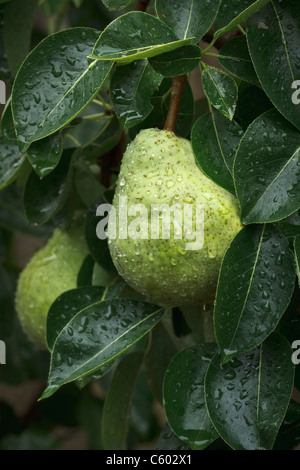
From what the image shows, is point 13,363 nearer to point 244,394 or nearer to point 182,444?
point 182,444

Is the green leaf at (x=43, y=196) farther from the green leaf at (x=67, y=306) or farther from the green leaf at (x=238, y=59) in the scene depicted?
the green leaf at (x=238, y=59)

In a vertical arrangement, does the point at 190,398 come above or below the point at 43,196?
below

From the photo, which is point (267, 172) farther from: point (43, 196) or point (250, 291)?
point (43, 196)

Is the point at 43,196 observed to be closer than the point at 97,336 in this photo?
No

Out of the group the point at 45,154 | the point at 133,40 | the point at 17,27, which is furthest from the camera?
the point at 17,27

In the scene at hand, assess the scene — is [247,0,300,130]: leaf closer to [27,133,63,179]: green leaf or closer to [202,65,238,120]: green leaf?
[202,65,238,120]: green leaf

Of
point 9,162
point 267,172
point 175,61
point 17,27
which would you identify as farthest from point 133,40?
point 17,27

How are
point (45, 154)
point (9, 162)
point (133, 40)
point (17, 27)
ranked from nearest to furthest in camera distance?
1. point (133, 40)
2. point (45, 154)
3. point (9, 162)
4. point (17, 27)

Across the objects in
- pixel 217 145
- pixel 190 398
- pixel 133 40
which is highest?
Result: pixel 133 40

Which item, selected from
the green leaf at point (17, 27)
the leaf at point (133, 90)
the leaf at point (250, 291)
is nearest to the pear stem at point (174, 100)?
the leaf at point (133, 90)
